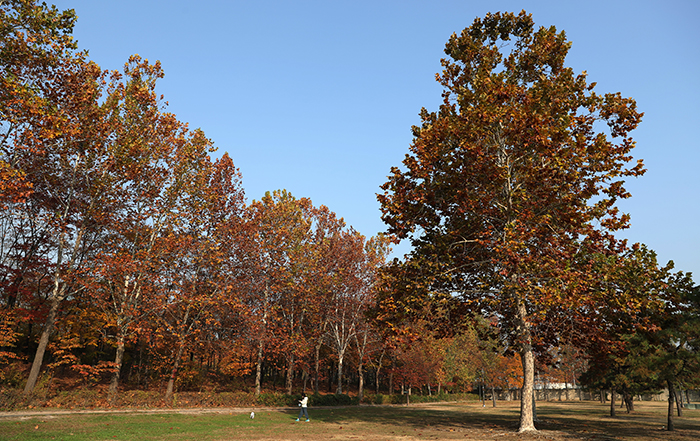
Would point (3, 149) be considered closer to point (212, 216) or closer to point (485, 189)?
point (212, 216)

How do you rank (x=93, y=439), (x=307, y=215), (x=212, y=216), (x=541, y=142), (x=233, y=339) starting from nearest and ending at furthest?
(x=93, y=439) < (x=541, y=142) < (x=212, y=216) < (x=233, y=339) < (x=307, y=215)

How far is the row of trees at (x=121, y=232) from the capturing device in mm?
19312

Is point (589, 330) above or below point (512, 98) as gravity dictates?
below

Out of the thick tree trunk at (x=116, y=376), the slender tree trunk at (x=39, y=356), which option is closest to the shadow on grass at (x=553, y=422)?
the thick tree trunk at (x=116, y=376)

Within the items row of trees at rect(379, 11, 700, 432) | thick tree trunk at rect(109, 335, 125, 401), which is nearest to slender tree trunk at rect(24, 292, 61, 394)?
thick tree trunk at rect(109, 335, 125, 401)

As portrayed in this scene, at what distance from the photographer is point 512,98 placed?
1761 centimetres

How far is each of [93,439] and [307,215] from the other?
106ft

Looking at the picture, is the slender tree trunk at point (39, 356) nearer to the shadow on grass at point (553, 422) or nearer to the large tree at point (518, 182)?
the shadow on grass at point (553, 422)

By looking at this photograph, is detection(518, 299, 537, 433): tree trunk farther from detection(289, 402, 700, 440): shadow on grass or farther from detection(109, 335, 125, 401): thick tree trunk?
detection(109, 335, 125, 401): thick tree trunk

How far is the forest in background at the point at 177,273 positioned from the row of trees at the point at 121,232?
0.14m

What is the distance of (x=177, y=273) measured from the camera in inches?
1265

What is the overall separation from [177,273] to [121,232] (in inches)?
207

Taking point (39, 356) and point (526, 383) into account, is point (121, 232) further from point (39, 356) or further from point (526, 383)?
point (526, 383)

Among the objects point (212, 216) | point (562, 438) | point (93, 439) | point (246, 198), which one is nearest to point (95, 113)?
point (212, 216)
